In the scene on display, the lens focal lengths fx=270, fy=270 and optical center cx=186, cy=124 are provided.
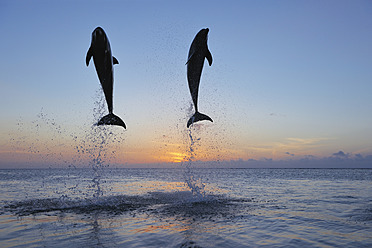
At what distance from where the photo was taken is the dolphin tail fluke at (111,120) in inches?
364

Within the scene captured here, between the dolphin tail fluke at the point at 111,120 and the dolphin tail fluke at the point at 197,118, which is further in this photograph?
the dolphin tail fluke at the point at 197,118

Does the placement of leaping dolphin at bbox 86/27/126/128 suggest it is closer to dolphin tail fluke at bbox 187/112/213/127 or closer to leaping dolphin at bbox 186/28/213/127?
dolphin tail fluke at bbox 187/112/213/127

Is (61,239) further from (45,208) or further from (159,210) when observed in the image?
(45,208)

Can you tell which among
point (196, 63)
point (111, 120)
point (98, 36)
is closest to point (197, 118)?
point (196, 63)

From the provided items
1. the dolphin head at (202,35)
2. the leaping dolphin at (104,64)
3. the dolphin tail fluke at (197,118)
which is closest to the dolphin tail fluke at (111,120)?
the leaping dolphin at (104,64)

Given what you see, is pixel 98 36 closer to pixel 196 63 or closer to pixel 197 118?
pixel 196 63

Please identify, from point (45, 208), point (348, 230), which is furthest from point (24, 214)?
point (348, 230)

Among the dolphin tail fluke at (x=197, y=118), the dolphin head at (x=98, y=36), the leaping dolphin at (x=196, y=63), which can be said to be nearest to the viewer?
the dolphin head at (x=98, y=36)

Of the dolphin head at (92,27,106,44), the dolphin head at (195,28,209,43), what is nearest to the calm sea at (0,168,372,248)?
the dolphin head at (92,27,106,44)

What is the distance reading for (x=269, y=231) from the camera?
7.34 metres

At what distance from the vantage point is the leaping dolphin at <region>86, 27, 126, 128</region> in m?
8.00

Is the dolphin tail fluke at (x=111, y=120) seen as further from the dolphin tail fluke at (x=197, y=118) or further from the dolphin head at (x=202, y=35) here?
the dolphin head at (x=202, y=35)

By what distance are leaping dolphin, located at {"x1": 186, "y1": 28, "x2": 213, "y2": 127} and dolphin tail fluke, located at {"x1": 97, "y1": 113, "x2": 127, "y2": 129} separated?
2416 mm

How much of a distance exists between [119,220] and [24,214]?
3799mm
